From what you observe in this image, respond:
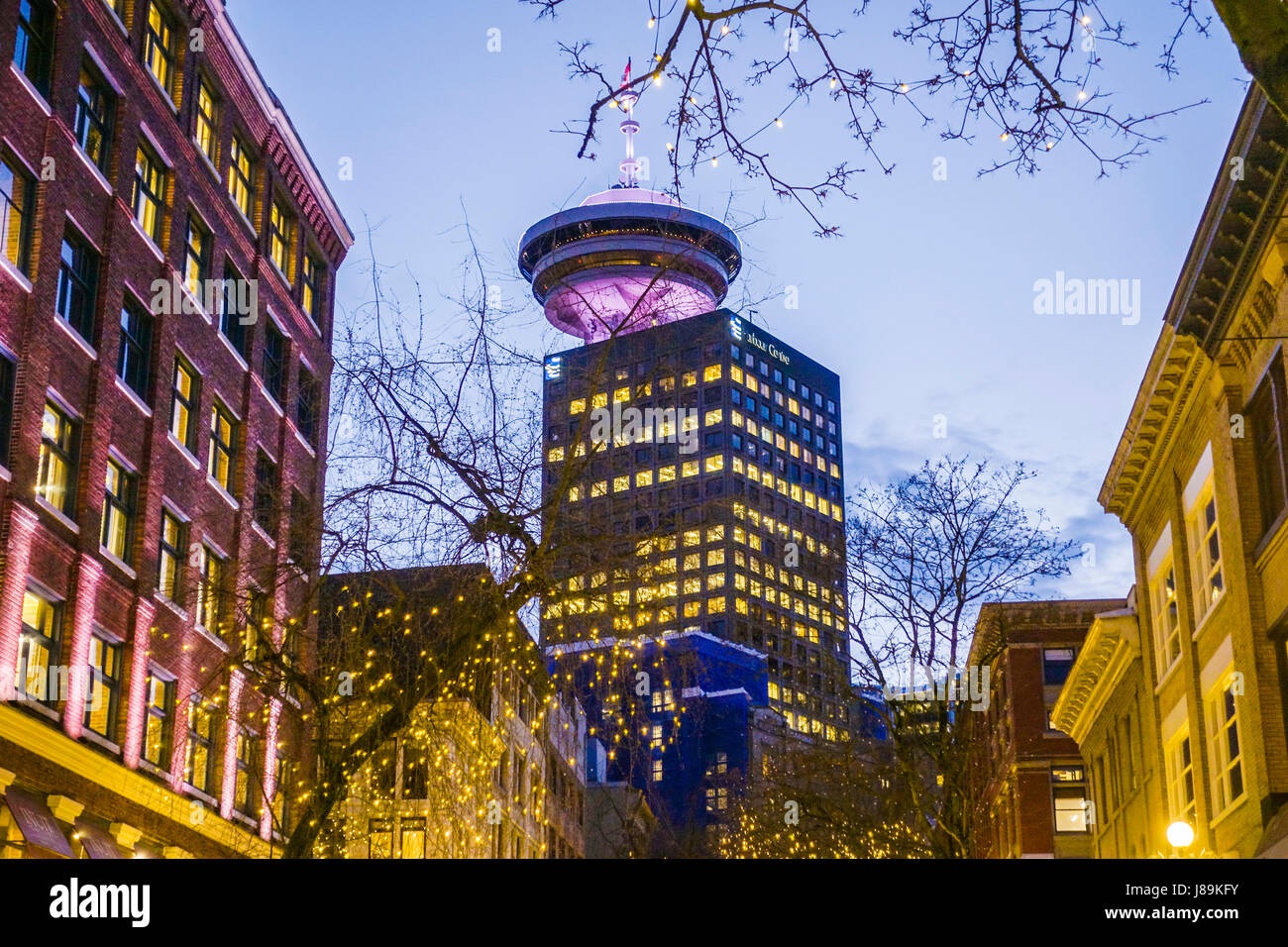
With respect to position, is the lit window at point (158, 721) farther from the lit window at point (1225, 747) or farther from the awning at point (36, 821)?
the lit window at point (1225, 747)

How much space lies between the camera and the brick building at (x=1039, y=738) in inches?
2159

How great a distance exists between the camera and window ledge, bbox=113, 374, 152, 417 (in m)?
32.1

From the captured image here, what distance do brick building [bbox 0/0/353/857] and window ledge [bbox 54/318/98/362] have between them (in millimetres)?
64

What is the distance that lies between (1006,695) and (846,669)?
24.3 metres

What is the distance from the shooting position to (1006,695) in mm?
59094

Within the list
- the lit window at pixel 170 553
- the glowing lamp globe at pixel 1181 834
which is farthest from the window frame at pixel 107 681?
the glowing lamp globe at pixel 1181 834

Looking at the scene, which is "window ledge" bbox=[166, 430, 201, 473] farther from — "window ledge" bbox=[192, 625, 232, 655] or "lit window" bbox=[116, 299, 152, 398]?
"window ledge" bbox=[192, 625, 232, 655]

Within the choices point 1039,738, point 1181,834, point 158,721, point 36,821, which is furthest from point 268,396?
point 1039,738

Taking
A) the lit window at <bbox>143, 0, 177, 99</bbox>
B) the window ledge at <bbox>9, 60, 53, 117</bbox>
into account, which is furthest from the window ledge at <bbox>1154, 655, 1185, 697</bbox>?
the lit window at <bbox>143, 0, 177, 99</bbox>

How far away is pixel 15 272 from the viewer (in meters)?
27.5

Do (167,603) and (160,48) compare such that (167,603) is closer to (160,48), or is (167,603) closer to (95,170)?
(95,170)
